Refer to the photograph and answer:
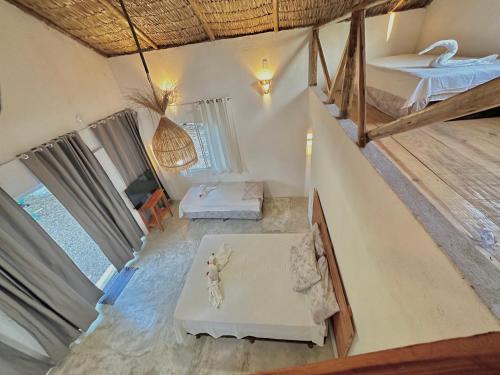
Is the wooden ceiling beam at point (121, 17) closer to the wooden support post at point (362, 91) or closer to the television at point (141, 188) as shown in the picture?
the television at point (141, 188)

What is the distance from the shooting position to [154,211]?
3.93 meters

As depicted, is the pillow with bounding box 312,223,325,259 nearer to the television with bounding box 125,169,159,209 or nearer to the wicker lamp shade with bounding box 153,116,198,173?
the wicker lamp shade with bounding box 153,116,198,173

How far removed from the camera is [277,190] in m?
4.35

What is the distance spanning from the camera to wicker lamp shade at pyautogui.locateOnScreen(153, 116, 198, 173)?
72.9 inches

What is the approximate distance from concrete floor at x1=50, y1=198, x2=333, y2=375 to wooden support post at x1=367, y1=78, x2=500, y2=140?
8.05ft

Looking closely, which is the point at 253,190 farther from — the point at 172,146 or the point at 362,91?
the point at 362,91

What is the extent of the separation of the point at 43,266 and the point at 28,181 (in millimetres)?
953

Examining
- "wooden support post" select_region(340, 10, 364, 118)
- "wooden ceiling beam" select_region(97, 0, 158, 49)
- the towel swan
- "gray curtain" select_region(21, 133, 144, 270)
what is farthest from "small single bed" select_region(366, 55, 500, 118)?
"gray curtain" select_region(21, 133, 144, 270)

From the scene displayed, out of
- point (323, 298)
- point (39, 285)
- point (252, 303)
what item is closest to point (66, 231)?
point (39, 285)

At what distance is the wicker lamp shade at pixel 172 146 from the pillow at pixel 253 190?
6.26ft

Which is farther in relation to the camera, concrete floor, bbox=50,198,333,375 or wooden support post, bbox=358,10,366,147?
concrete floor, bbox=50,198,333,375

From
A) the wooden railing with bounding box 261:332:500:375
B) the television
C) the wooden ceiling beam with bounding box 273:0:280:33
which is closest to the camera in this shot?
the wooden railing with bounding box 261:332:500:375

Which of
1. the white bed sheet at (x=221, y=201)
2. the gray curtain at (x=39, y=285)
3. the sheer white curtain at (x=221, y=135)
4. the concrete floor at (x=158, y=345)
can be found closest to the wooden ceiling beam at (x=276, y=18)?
the sheer white curtain at (x=221, y=135)

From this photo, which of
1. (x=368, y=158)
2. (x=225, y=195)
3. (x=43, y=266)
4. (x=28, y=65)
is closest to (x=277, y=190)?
(x=225, y=195)
